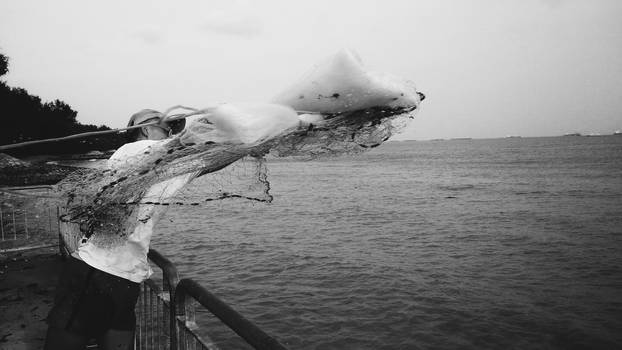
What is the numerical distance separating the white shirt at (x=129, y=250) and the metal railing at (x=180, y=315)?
0.33 m

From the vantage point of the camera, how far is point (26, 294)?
19.4 ft

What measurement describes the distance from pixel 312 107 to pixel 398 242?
17.8m

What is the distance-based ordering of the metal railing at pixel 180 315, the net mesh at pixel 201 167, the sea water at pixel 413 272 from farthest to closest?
the sea water at pixel 413 272, the metal railing at pixel 180 315, the net mesh at pixel 201 167

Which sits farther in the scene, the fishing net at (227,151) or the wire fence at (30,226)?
the wire fence at (30,226)

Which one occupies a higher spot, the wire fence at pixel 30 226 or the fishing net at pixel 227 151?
the fishing net at pixel 227 151

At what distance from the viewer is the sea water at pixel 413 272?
993 cm

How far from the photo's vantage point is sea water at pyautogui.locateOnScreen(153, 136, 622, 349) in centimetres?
993

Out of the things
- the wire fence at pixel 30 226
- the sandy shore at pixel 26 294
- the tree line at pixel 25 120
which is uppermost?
the tree line at pixel 25 120

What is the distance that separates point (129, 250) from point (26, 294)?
4.93m

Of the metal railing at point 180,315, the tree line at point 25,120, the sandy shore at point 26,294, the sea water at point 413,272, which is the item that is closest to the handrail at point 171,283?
the metal railing at point 180,315

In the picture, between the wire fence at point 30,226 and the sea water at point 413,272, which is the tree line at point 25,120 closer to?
the sea water at point 413,272

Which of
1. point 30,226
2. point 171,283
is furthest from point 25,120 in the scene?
point 171,283

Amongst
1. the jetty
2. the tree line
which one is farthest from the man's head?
the tree line

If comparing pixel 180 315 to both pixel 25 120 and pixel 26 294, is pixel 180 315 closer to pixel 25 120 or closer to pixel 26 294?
pixel 26 294
